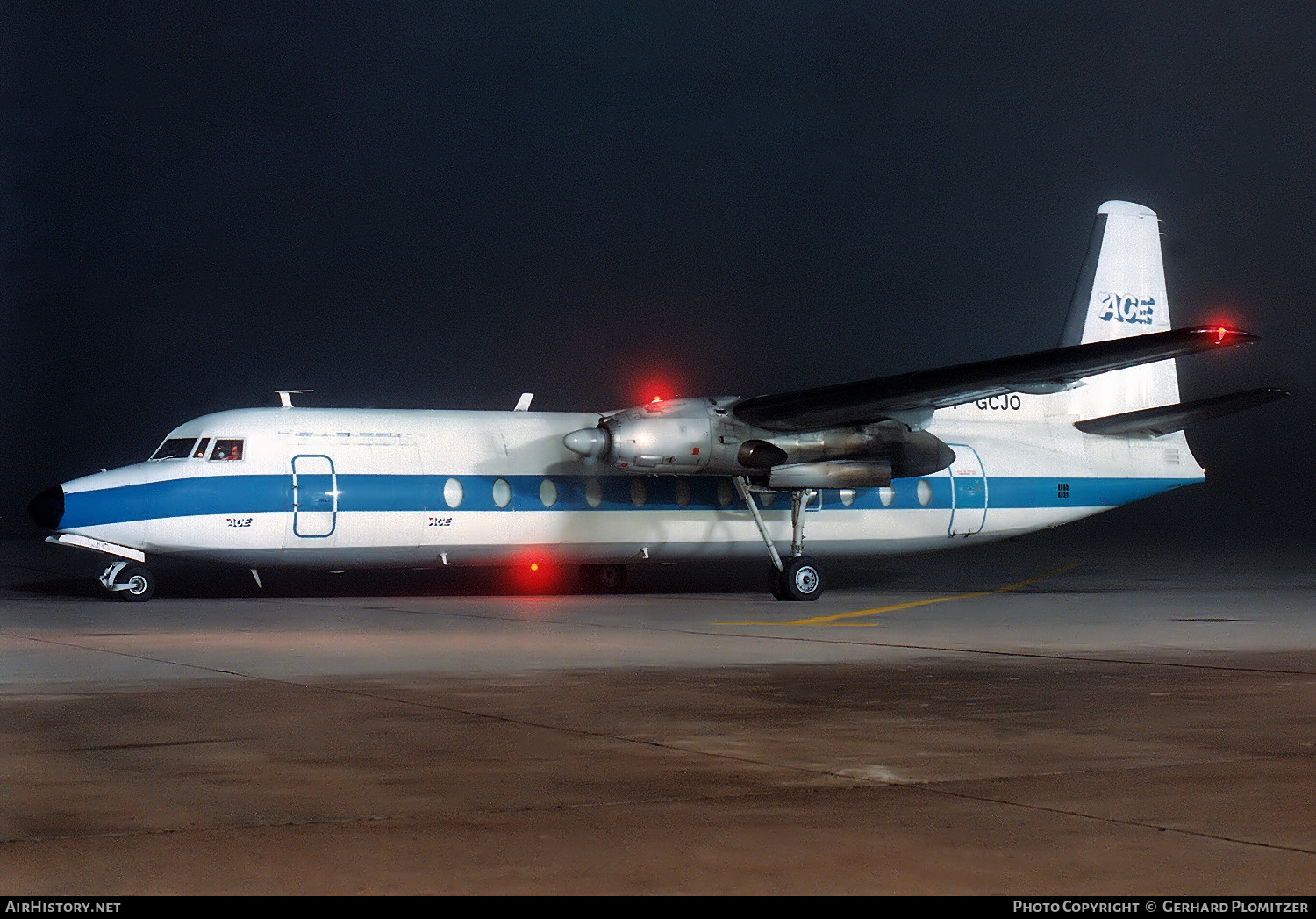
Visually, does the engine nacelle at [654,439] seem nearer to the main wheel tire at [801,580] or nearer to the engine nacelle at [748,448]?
the engine nacelle at [748,448]

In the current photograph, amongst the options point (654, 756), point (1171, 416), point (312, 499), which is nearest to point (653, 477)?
point (312, 499)

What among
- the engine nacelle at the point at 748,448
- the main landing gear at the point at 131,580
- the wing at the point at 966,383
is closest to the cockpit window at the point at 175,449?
the main landing gear at the point at 131,580

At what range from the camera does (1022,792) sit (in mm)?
7434

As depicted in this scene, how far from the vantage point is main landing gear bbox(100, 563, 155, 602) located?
2247 cm

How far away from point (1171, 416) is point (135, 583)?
17251 millimetres

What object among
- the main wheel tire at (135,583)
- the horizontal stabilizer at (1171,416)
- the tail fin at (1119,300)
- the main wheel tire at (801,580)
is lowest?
the main wheel tire at (801,580)

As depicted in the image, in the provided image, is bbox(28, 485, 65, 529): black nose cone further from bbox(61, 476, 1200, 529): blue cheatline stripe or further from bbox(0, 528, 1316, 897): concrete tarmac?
bbox(0, 528, 1316, 897): concrete tarmac

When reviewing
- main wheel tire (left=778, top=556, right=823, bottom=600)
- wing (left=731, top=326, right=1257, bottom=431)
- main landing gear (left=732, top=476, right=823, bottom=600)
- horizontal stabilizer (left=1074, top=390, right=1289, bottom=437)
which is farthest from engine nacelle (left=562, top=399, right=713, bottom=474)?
horizontal stabilizer (left=1074, top=390, right=1289, bottom=437)

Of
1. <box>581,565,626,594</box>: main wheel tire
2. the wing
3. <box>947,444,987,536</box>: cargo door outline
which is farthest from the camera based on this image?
<box>581,565,626,594</box>: main wheel tire

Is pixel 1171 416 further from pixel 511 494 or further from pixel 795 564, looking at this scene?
pixel 511 494

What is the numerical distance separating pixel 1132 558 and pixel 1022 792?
1400 inches

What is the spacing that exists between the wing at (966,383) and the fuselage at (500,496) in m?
2.37

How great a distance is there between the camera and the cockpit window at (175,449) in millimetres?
22219

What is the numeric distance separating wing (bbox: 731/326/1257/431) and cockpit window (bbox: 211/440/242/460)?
737 cm
